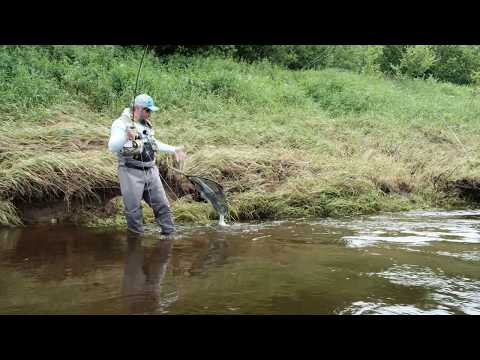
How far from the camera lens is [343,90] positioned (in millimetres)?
16578

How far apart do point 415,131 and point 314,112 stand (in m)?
2.66

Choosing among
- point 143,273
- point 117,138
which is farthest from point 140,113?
point 143,273

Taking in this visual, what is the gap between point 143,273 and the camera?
16.2 feet

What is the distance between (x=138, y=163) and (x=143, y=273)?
1.69 meters

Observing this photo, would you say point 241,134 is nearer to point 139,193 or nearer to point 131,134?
point 139,193

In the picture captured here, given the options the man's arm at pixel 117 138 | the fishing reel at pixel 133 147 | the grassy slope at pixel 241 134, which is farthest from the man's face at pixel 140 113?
the grassy slope at pixel 241 134

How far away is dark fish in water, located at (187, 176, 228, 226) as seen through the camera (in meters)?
7.35

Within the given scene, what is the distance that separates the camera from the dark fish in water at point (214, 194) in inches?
289

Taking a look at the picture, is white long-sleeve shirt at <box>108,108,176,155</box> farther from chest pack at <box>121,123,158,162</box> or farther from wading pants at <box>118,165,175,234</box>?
wading pants at <box>118,165,175,234</box>

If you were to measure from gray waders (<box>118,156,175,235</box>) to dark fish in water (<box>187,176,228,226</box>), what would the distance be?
98cm

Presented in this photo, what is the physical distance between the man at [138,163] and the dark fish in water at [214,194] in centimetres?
98

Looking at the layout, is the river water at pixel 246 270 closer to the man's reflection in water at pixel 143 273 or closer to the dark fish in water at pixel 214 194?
the man's reflection in water at pixel 143 273
